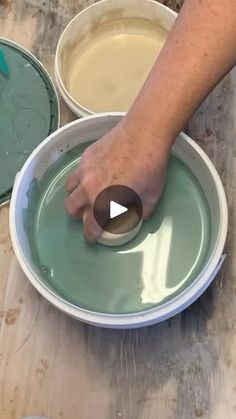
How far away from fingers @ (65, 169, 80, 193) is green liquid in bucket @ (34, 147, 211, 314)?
7cm

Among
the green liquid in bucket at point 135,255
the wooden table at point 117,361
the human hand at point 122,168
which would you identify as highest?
the human hand at point 122,168

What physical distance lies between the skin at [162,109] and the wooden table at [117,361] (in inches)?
7.9

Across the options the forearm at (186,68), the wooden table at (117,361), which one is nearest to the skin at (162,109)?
the forearm at (186,68)

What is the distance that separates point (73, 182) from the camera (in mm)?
1041

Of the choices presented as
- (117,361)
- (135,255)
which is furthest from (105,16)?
(117,361)

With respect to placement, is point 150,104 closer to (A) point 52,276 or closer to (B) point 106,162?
(B) point 106,162

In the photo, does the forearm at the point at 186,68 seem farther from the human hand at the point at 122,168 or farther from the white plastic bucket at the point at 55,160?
the white plastic bucket at the point at 55,160

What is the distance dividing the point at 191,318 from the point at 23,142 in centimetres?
49

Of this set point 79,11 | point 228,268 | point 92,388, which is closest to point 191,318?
point 228,268

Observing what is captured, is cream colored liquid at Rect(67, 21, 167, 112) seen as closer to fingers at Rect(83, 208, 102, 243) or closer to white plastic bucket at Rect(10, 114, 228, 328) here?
white plastic bucket at Rect(10, 114, 228, 328)

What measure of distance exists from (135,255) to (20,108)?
16.5 inches

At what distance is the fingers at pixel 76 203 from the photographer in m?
1.01
